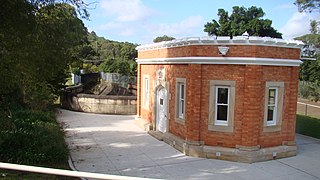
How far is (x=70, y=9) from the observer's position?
855cm

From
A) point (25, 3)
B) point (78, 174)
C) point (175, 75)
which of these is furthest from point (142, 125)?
point (78, 174)

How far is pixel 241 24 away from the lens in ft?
151

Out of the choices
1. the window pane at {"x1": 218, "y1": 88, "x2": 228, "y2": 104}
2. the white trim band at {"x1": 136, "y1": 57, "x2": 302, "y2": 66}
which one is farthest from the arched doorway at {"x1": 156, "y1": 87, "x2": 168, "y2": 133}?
the window pane at {"x1": 218, "y1": 88, "x2": 228, "y2": 104}

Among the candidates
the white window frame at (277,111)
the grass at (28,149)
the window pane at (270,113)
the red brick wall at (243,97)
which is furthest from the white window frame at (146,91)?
the white window frame at (277,111)

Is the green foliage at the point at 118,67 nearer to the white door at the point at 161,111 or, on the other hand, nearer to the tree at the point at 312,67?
the tree at the point at 312,67

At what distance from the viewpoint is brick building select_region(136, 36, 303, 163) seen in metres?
10.6

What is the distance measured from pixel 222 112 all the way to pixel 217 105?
1.11ft

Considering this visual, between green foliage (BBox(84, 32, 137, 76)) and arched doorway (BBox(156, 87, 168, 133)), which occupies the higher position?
green foliage (BBox(84, 32, 137, 76))

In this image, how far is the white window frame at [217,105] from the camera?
10909 mm

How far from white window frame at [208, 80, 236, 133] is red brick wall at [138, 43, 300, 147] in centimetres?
12

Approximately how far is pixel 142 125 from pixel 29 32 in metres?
10.2

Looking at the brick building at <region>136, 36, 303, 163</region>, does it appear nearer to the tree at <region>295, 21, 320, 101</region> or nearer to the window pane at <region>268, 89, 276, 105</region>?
the window pane at <region>268, 89, 276, 105</region>

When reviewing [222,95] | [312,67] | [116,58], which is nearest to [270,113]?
[222,95]

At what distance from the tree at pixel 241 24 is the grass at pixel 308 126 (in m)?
27.8
